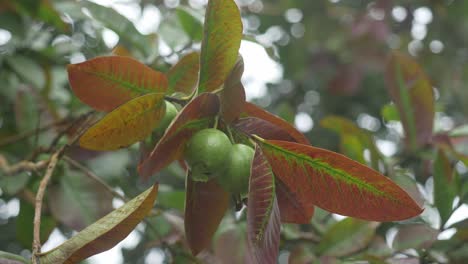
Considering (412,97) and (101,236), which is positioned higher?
(101,236)

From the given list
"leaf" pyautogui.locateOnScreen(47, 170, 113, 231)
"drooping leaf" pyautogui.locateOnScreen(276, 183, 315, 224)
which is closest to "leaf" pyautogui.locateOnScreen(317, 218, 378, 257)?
"drooping leaf" pyautogui.locateOnScreen(276, 183, 315, 224)

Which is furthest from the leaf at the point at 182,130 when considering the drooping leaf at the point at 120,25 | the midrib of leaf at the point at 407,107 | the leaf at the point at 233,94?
the midrib of leaf at the point at 407,107

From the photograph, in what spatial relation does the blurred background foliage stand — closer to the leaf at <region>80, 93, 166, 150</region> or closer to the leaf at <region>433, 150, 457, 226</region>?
the leaf at <region>433, 150, 457, 226</region>

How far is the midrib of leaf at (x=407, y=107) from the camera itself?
112 cm

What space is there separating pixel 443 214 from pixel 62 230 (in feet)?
3.01

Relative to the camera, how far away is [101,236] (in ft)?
1.90

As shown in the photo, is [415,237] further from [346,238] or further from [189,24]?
[189,24]

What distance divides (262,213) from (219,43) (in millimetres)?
201

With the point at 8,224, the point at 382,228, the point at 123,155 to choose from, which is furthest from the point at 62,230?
the point at 382,228

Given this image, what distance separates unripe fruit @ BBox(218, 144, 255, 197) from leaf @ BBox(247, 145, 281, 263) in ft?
0.06

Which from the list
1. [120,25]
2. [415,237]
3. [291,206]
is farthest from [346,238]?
[120,25]

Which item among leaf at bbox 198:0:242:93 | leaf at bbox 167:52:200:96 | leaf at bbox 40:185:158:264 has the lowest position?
leaf at bbox 40:185:158:264

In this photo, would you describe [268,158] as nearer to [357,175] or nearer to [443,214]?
[357,175]

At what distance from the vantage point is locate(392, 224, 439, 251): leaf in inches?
36.2
